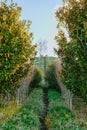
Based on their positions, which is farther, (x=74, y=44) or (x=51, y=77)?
(x=51, y=77)

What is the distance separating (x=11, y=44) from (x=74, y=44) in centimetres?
288

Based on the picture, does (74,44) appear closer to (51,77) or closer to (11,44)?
(11,44)

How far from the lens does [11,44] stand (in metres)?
15.9

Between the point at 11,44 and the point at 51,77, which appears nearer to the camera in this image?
→ the point at 11,44

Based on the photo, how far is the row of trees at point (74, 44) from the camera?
48.1 ft

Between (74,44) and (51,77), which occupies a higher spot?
(74,44)

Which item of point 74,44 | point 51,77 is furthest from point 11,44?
point 51,77

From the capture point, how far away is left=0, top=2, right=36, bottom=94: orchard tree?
1590 centimetres

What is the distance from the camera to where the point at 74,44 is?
14.8 metres

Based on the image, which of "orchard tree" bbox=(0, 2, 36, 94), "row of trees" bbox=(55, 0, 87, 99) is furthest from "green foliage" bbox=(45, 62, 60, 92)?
"row of trees" bbox=(55, 0, 87, 99)

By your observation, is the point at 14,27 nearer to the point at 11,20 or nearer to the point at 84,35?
the point at 11,20

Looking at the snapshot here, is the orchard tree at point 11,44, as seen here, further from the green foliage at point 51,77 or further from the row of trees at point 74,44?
the green foliage at point 51,77

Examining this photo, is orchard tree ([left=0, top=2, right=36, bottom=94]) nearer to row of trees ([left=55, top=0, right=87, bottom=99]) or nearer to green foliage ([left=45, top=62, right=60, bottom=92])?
row of trees ([left=55, top=0, right=87, bottom=99])

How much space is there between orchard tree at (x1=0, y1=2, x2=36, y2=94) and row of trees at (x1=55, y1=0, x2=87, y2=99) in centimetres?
172
